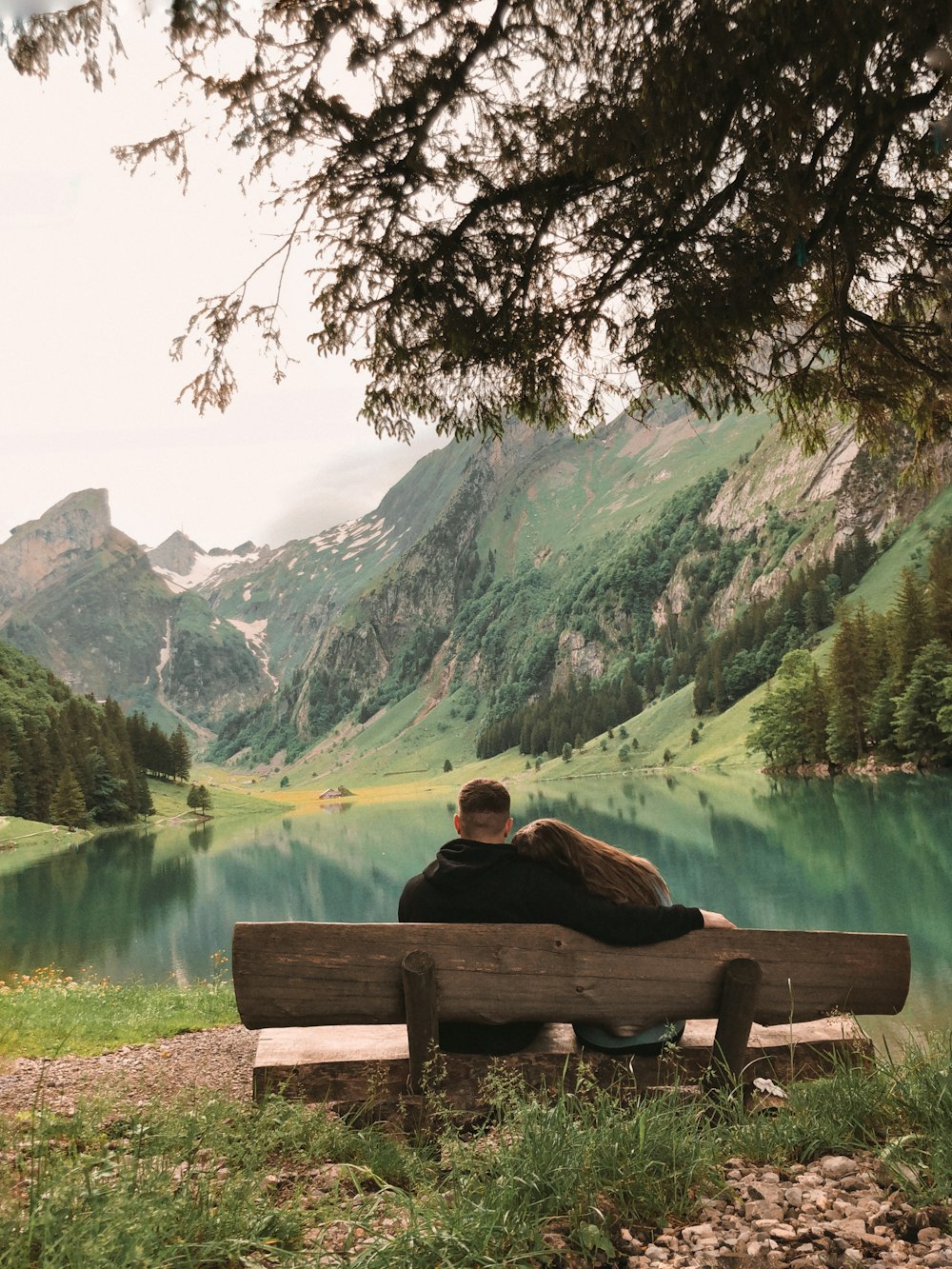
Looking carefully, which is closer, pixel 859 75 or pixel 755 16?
pixel 755 16

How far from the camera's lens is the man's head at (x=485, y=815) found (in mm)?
4535

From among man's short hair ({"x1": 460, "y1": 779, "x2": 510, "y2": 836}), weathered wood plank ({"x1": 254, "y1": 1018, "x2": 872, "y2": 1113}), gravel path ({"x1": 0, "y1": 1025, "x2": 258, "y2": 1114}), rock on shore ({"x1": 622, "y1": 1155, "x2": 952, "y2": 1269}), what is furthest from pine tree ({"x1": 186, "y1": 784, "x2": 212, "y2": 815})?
rock on shore ({"x1": 622, "y1": 1155, "x2": 952, "y2": 1269})

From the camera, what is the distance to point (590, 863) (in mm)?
4363

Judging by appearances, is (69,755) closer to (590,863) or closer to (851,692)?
(851,692)

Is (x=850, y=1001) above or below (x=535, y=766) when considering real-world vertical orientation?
above

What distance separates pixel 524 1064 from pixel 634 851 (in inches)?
1410

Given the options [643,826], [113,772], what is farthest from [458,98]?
[113,772]

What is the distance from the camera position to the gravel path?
20.6ft

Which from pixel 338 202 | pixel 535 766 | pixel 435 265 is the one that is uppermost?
pixel 338 202

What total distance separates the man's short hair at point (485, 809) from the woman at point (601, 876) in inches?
6.4

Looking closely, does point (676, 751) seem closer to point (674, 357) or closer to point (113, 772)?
point (113, 772)

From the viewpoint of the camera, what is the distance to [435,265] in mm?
6020

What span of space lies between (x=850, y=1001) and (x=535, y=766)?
→ 163 meters

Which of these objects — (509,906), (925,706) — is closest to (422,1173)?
(509,906)
